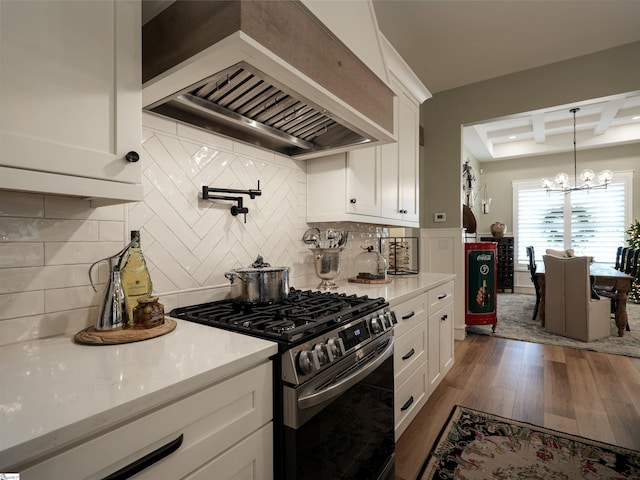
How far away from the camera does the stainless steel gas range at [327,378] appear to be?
37.3 inches

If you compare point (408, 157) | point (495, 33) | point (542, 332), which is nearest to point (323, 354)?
point (408, 157)

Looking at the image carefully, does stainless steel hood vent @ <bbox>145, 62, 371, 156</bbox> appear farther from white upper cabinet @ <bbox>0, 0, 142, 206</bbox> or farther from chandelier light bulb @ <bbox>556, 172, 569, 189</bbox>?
chandelier light bulb @ <bbox>556, 172, 569, 189</bbox>

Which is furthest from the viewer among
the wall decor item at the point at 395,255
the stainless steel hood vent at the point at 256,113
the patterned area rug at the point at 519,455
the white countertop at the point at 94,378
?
the wall decor item at the point at 395,255

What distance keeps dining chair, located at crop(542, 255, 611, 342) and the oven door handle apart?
340 centimetres

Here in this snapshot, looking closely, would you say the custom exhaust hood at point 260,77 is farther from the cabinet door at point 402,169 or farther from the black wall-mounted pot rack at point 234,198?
the cabinet door at point 402,169

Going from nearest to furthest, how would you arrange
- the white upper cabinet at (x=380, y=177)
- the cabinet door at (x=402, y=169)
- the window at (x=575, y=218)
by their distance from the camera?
1. the white upper cabinet at (x=380, y=177)
2. the cabinet door at (x=402, y=169)
3. the window at (x=575, y=218)

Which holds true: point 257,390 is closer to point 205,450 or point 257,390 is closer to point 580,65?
point 205,450

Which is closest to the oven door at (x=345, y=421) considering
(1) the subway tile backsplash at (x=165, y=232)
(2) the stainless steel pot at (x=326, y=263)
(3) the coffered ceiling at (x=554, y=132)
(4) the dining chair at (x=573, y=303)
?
(2) the stainless steel pot at (x=326, y=263)

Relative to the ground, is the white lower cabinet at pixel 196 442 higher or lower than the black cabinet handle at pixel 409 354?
higher

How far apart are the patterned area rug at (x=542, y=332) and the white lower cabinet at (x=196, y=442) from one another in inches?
152

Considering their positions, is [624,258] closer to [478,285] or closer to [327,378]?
[478,285]

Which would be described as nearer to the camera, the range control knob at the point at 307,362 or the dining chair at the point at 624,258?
the range control knob at the point at 307,362

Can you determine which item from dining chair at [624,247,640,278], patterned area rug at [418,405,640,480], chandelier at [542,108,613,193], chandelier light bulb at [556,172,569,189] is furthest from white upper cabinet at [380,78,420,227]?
chandelier light bulb at [556,172,569,189]

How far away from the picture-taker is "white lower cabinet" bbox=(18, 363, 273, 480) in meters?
0.57
